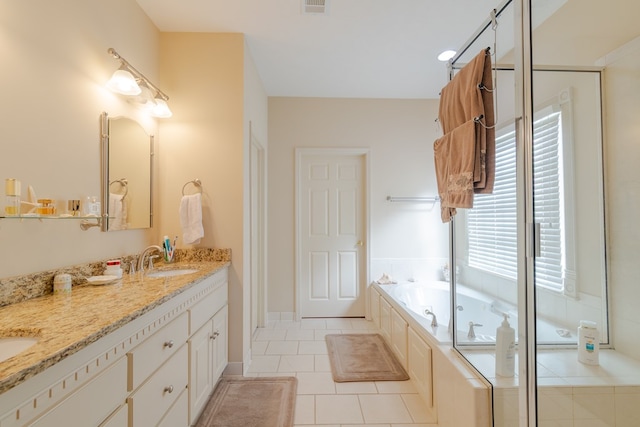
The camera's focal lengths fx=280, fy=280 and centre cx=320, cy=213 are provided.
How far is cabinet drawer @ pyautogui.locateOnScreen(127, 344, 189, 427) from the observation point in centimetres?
106

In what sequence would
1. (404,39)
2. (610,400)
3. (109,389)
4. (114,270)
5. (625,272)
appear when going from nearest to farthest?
(109,389)
(610,400)
(625,272)
(114,270)
(404,39)

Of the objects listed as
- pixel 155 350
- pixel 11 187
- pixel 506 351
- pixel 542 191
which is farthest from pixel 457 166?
pixel 11 187

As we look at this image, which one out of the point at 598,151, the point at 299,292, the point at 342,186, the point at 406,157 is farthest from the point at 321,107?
the point at 598,151

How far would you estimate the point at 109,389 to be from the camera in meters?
0.92

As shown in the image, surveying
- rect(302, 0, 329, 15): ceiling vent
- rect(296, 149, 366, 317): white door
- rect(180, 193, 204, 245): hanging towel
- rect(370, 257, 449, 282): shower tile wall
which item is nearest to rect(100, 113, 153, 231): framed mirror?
rect(180, 193, 204, 245): hanging towel

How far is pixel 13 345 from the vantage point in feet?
2.87

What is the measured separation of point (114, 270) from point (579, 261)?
2495mm

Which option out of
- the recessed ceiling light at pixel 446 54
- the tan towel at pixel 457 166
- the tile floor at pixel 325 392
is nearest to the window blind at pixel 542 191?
the tan towel at pixel 457 166

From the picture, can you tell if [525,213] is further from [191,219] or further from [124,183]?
[124,183]

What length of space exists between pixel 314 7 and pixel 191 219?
5.90ft

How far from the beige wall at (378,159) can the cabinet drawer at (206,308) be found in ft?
4.51

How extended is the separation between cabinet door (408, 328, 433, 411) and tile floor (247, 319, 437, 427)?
0.24 feet

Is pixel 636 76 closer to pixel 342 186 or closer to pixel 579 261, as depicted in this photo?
pixel 579 261

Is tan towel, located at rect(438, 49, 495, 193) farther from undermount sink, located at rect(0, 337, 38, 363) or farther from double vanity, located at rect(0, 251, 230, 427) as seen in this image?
undermount sink, located at rect(0, 337, 38, 363)
